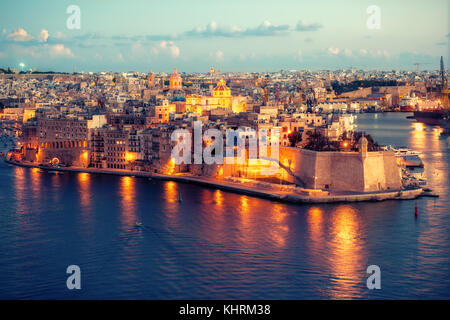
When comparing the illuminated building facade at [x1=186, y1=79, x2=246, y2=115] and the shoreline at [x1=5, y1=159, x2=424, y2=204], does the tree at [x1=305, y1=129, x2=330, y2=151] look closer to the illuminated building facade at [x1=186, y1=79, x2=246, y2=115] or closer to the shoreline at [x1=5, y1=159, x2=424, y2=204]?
the shoreline at [x1=5, y1=159, x2=424, y2=204]

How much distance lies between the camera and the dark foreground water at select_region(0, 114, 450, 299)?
363 inches

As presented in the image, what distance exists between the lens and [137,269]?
9.93 metres

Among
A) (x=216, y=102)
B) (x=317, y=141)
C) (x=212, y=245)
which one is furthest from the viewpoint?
(x=216, y=102)

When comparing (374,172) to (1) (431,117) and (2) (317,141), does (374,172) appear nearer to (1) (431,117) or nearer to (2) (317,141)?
(2) (317,141)

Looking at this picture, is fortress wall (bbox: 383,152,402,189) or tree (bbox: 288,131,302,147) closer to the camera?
fortress wall (bbox: 383,152,402,189)

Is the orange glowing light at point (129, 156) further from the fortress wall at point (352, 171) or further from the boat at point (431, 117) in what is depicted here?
the boat at point (431, 117)

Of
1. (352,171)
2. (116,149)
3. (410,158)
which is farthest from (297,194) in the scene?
(116,149)

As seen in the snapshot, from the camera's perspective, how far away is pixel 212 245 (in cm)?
1111

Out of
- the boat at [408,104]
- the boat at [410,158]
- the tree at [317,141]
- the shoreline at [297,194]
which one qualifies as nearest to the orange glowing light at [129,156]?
the shoreline at [297,194]

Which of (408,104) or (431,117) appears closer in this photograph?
(431,117)

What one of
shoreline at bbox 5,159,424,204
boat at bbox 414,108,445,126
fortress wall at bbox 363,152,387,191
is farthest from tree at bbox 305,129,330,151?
boat at bbox 414,108,445,126
